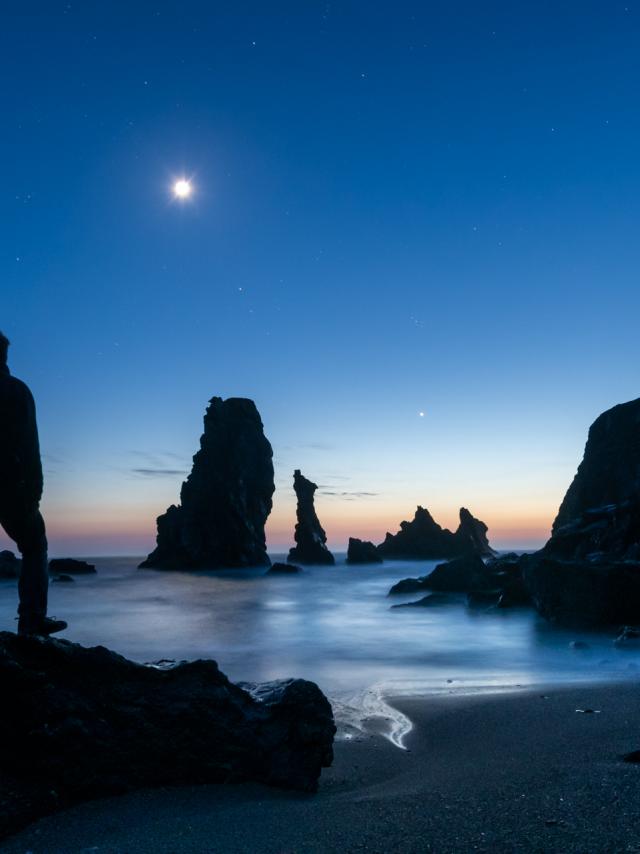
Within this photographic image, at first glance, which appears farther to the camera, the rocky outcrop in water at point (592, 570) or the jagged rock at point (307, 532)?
the jagged rock at point (307, 532)

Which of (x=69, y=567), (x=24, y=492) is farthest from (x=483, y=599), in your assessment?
(x=69, y=567)

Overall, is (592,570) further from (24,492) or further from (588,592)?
(24,492)

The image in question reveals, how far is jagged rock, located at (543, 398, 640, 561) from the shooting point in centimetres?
1669

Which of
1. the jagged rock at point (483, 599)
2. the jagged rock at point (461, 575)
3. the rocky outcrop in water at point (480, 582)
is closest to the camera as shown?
the rocky outcrop in water at point (480, 582)

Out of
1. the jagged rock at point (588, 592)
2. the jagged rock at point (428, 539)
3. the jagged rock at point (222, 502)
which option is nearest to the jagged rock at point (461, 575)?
the jagged rock at point (588, 592)

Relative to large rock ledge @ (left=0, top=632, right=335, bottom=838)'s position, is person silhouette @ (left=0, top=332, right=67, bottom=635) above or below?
above

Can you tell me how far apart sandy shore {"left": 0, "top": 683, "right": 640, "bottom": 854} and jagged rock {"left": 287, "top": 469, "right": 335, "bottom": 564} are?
89904 millimetres

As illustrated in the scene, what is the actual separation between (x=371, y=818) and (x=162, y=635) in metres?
14.6

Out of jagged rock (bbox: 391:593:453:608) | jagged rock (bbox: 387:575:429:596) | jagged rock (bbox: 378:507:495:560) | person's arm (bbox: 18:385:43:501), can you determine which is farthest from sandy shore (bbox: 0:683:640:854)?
jagged rock (bbox: 378:507:495:560)

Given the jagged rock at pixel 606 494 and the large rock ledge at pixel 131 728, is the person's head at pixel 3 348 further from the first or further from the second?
the jagged rock at pixel 606 494

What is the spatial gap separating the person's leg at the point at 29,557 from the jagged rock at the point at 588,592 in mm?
12171

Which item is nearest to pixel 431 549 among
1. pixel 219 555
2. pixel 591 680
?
pixel 219 555

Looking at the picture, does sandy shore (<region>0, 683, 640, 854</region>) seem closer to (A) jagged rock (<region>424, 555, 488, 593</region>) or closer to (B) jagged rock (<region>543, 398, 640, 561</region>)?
(B) jagged rock (<region>543, 398, 640, 561</region>)

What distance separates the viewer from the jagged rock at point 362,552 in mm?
94625
